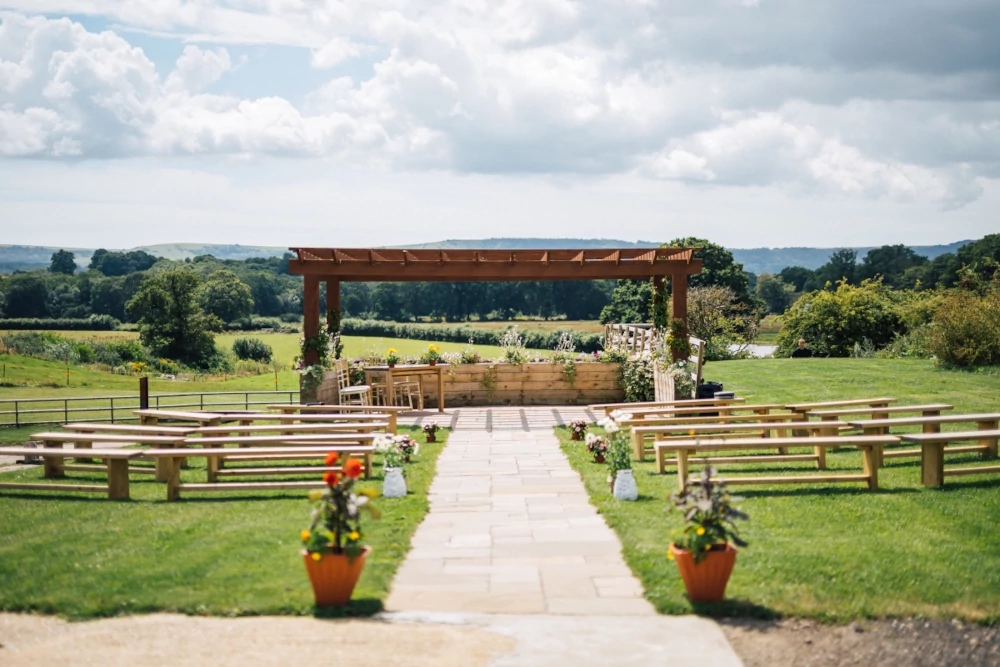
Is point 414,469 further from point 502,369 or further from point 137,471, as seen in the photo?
point 502,369

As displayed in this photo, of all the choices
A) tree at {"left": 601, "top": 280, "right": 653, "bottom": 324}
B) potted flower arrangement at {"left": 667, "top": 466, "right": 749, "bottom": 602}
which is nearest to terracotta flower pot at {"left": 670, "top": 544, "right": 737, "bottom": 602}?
potted flower arrangement at {"left": 667, "top": 466, "right": 749, "bottom": 602}

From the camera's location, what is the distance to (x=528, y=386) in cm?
1594

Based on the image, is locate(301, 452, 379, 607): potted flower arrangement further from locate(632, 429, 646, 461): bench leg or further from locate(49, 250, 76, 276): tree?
locate(49, 250, 76, 276): tree

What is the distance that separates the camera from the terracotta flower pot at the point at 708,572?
4723 millimetres

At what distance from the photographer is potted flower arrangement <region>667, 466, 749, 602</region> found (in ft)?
15.5

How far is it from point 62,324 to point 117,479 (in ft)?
163

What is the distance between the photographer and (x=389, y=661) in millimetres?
4059

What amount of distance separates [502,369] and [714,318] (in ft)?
47.9

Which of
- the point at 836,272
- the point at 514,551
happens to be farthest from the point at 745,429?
the point at 836,272

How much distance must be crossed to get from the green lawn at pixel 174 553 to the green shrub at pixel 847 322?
65.2ft

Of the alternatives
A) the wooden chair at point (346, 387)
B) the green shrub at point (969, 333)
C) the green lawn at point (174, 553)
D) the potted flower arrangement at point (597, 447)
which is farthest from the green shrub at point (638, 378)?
the green lawn at point (174, 553)

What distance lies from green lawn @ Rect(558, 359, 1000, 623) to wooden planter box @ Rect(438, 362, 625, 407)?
6002 millimetres

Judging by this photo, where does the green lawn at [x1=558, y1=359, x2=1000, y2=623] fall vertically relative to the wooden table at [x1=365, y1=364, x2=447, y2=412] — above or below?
below

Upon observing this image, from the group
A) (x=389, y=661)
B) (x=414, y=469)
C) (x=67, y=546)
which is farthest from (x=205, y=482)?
(x=389, y=661)
